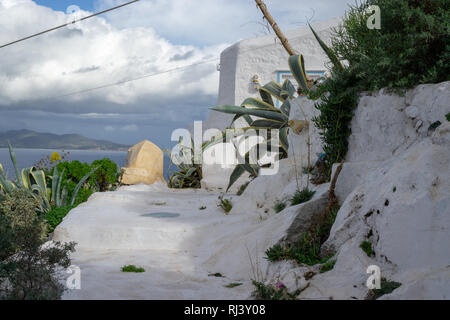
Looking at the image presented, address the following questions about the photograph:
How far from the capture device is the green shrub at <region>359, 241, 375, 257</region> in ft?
11.3

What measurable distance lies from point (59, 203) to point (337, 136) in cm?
600

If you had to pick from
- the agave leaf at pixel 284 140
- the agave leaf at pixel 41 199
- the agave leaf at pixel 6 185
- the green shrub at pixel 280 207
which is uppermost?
the agave leaf at pixel 284 140

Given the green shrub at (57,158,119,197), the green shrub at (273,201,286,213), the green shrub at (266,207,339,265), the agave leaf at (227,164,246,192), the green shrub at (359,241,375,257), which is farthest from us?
the green shrub at (57,158,119,197)

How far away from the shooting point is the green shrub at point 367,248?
11.3 ft

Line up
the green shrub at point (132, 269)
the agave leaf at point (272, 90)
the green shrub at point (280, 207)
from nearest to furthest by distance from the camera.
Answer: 1. the green shrub at point (132, 269)
2. the green shrub at point (280, 207)
3. the agave leaf at point (272, 90)

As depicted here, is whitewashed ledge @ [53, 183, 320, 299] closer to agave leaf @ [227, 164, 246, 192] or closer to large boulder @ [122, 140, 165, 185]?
agave leaf @ [227, 164, 246, 192]

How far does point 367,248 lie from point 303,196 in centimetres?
191

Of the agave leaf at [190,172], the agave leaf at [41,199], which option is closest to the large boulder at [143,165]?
the agave leaf at [190,172]

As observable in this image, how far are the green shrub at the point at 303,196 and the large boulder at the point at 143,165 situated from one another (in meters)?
7.21

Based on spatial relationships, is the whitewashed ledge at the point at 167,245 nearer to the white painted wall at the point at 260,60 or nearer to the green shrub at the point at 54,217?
the green shrub at the point at 54,217

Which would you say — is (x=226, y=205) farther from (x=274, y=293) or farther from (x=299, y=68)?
(x=274, y=293)

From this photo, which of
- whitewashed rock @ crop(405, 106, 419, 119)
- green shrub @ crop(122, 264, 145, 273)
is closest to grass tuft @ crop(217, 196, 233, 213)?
green shrub @ crop(122, 264, 145, 273)

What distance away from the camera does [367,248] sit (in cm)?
350

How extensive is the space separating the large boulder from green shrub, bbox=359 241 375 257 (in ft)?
29.6
